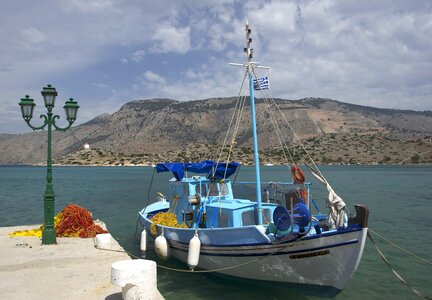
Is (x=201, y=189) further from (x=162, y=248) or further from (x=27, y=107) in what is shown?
(x=27, y=107)

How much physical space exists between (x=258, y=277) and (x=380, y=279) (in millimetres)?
5140

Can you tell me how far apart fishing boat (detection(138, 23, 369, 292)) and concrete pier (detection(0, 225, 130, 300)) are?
332 centimetres

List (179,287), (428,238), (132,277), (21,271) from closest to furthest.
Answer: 1. (132,277)
2. (21,271)
3. (179,287)
4. (428,238)

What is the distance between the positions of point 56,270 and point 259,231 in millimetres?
5824

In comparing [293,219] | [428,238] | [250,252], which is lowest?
[428,238]

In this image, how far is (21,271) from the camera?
9.77 metres

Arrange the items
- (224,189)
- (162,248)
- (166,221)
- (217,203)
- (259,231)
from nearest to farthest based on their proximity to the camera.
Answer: (259,231) → (217,203) → (162,248) → (224,189) → (166,221)

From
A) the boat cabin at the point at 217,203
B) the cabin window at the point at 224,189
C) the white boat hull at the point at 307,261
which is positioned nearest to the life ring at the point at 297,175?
the boat cabin at the point at 217,203

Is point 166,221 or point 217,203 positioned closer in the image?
point 217,203

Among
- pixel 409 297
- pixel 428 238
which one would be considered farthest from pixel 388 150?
pixel 409 297

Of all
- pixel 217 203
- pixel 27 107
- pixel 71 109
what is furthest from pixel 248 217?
pixel 27 107

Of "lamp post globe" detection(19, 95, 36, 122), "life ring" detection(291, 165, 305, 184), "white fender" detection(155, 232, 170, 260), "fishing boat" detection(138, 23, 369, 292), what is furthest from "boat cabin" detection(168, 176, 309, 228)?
"lamp post globe" detection(19, 95, 36, 122)

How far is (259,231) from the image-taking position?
37.7 feet

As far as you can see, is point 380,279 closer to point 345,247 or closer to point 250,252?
point 345,247
